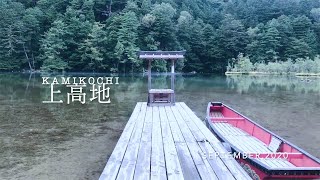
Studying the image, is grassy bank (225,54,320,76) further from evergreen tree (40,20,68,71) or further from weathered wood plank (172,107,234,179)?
weathered wood plank (172,107,234,179)

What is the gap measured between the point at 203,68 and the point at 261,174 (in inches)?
1926

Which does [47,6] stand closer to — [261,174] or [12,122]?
[12,122]

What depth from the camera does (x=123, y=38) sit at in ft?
154

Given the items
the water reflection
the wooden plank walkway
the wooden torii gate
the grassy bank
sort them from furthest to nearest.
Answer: the grassy bank → the water reflection → the wooden torii gate → the wooden plank walkway

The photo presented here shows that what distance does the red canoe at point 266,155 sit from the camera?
5578 millimetres

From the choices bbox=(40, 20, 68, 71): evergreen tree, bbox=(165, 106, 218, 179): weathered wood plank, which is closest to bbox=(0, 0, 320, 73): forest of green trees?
bbox=(40, 20, 68, 71): evergreen tree

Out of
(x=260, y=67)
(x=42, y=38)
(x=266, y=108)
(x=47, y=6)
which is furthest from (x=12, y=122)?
(x=47, y=6)

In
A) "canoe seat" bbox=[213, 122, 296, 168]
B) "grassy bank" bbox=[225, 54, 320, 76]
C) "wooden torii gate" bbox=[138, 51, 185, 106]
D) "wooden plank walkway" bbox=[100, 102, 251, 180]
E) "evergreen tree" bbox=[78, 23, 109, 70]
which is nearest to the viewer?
"wooden plank walkway" bbox=[100, 102, 251, 180]

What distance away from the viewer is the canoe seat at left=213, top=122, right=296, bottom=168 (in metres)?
6.40

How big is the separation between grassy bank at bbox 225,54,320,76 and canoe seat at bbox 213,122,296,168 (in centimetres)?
3855

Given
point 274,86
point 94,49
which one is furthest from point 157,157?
point 94,49

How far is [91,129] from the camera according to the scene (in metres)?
12.1

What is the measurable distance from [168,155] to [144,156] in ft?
1.32

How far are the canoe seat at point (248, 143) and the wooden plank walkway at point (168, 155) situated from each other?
831 mm
